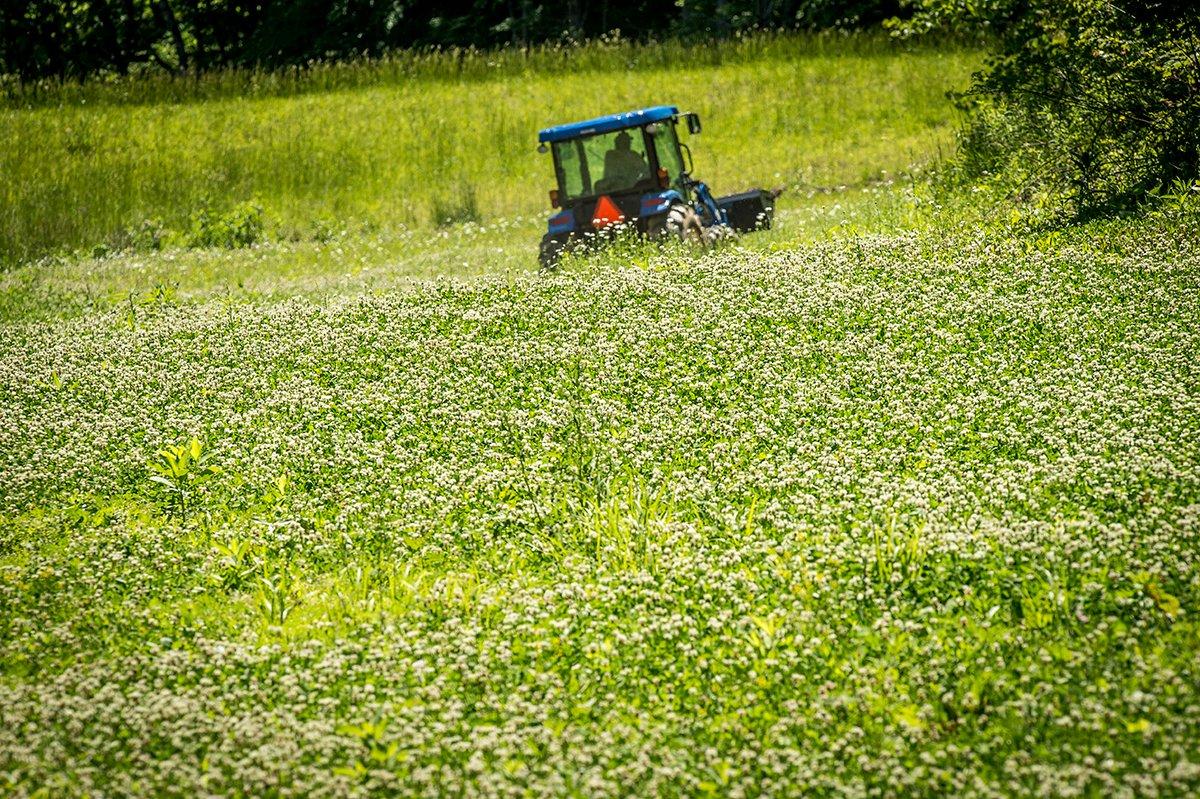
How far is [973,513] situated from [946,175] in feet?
42.3

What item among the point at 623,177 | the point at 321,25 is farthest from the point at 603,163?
the point at 321,25

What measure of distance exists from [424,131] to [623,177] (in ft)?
38.2

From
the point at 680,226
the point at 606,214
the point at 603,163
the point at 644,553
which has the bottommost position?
the point at 644,553

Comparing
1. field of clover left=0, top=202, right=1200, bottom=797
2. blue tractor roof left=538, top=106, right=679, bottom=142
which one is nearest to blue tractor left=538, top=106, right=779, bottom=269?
blue tractor roof left=538, top=106, right=679, bottom=142

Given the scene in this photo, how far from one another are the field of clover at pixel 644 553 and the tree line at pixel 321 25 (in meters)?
30.1

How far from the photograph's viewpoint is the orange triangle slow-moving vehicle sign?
16609mm

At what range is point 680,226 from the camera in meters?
16.4

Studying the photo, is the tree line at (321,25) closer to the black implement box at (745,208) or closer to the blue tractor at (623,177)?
the black implement box at (745,208)

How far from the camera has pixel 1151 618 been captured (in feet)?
18.3

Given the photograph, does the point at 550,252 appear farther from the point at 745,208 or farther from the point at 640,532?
the point at 640,532

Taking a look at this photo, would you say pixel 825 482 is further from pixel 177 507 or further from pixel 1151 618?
pixel 177 507

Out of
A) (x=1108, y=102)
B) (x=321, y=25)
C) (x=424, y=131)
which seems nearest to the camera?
(x=1108, y=102)

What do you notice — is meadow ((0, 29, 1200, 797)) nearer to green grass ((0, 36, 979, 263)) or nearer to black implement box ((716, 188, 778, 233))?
black implement box ((716, 188, 778, 233))

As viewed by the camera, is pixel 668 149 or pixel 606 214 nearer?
pixel 606 214
